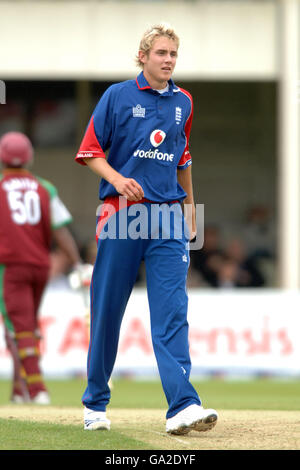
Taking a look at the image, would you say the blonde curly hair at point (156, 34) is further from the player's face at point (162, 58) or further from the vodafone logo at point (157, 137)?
the vodafone logo at point (157, 137)

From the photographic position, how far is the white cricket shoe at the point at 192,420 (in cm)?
576

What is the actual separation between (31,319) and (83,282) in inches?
28.2

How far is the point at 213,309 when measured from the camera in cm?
1525

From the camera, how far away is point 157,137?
6055mm

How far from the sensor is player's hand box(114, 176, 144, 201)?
585 centimetres

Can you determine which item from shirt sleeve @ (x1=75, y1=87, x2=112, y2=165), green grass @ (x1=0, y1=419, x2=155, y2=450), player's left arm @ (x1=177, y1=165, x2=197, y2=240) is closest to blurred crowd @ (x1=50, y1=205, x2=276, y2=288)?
player's left arm @ (x1=177, y1=165, x2=197, y2=240)

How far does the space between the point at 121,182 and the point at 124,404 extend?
4.60 m

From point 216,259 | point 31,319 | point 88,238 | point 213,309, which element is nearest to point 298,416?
point 31,319

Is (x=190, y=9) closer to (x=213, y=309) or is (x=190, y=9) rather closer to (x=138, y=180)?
(x=213, y=309)

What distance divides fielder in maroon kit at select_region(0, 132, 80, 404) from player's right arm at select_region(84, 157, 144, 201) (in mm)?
3974

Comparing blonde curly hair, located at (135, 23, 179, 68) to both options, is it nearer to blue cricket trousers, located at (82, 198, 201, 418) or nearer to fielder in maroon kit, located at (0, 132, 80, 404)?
blue cricket trousers, located at (82, 198, 201, 418)

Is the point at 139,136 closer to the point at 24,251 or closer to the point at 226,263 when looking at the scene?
the point at 24,251

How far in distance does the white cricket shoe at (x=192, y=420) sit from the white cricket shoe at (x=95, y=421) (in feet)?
1.48

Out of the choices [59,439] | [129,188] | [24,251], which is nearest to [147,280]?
[129,188]
